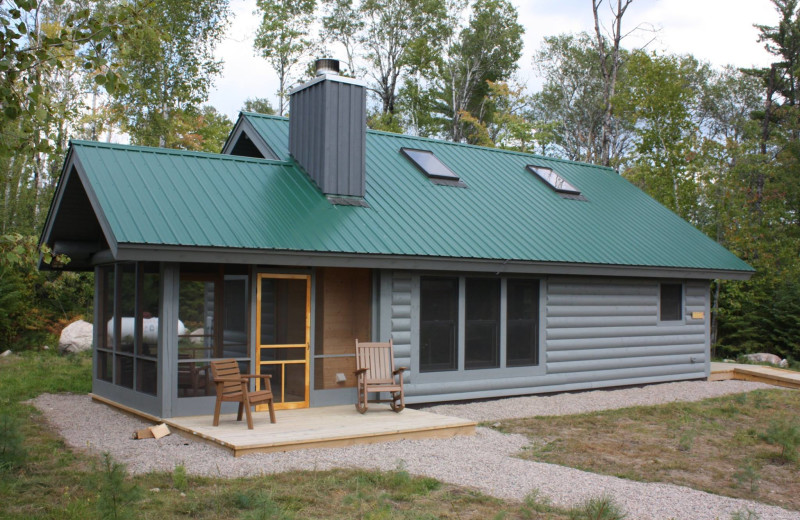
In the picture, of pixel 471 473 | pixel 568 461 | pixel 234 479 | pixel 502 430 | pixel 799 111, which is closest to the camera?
pixel 234 479

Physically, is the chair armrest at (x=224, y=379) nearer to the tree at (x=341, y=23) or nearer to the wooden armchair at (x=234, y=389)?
the wooden armchair at (x=234, y=389)

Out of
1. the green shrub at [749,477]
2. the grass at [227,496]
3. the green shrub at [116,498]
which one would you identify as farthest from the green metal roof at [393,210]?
the green shrub at [749,477]

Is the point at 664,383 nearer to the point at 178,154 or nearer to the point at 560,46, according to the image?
the point at 178,154

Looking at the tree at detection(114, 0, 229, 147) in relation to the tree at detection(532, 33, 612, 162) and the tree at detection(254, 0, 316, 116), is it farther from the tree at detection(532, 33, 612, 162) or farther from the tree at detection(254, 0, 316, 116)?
the tree at detection(532, 33, 612, 162)

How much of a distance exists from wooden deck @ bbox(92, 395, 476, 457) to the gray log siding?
4.82 ft

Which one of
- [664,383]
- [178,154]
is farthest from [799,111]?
[178,154]

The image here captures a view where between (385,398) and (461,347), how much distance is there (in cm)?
146

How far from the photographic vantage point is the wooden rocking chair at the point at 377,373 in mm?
9969

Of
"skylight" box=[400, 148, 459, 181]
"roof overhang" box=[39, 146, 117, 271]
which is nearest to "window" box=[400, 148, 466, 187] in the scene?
"skylight" box=[400, 148, 459, 181]

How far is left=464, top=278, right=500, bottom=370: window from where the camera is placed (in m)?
11.6

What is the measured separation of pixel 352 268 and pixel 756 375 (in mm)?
9536

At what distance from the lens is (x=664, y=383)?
46.6 feet

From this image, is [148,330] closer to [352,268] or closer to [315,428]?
[315,428]

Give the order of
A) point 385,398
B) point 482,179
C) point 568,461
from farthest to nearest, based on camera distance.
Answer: point 482,179
point 385,398
point 568,461
